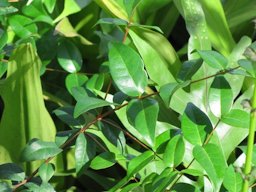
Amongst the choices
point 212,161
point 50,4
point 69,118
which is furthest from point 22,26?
point 212,161

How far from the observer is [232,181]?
0.69m

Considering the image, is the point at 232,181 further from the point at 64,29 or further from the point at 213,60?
the point at 64,29

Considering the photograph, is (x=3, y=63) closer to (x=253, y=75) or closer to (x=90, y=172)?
(x=90, y=172)

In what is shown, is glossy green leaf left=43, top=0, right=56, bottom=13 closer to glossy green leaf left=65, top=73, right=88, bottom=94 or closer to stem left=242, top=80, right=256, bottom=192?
glossy green leaf left=65, top=73, right=88, bottom=94

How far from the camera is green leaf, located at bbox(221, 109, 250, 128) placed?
71 cm

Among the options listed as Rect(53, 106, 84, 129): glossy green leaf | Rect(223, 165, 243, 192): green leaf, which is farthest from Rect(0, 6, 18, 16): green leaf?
Rect(223, 165, 243, 192): green leaf

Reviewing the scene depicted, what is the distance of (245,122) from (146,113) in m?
0.12

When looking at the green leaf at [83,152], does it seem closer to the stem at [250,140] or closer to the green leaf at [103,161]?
the green leaf at [103,161]

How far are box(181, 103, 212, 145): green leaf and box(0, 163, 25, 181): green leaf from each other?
23 centimetres

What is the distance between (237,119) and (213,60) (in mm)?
79

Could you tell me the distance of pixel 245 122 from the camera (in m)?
0.71

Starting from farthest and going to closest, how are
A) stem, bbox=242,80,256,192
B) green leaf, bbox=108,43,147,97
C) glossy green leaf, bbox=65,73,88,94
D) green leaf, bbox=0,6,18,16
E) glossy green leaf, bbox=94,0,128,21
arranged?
glossy green leaf, bbox=94,0,128,21, glossy green leaf, bbox=65,73,88,94, green leaf, bbox=0,6,18,16, green leaf, bbox=108,43,147,97, stem, bbox=242,80,256,192

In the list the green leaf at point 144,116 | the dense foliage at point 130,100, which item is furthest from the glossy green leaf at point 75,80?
the green leaf at point 144,116

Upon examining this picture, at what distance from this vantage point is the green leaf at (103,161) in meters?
0.76
